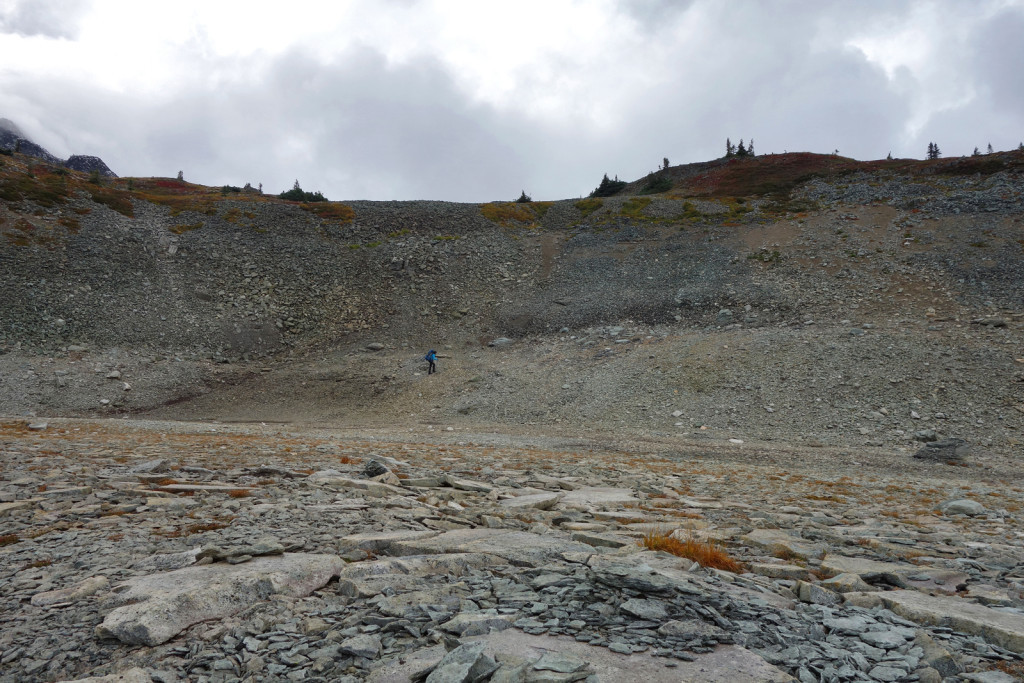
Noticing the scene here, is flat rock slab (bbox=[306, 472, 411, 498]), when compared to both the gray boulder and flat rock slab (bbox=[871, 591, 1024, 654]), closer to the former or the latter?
flat rock slab (bbox=[871, 591, 1024, 654])

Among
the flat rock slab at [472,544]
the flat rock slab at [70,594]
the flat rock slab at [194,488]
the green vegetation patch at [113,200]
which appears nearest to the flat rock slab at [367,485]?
the flat rock slab at [194,488]

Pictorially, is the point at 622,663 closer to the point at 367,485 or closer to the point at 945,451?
the point at 367,485

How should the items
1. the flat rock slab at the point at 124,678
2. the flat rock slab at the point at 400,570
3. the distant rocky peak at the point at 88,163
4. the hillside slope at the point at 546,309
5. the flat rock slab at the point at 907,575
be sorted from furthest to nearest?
the distant rocky peak at the point at 88,163, the hillside slope at the point at 546,309, the flat rock slab at the point at 907,575, the flat rock slab at the point at 400,570, the flat rock slab at the point at 124,678

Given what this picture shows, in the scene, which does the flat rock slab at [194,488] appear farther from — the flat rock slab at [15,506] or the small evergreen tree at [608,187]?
the small evergreen tree at [608,187]

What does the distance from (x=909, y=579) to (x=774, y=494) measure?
5.77m

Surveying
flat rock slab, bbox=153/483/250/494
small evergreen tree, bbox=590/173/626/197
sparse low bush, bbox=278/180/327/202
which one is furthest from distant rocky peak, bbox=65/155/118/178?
flat rock slab, bbox=153/483/250/494

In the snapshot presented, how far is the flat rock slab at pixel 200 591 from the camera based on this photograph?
13.8 feet

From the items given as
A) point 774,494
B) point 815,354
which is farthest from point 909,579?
point 815,354

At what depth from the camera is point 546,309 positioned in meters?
43.6

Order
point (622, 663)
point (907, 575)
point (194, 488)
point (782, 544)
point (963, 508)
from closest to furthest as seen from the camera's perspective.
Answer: point (622, 663), point (907, 575), point (782, 544), point (194, 488), point (963, 508)

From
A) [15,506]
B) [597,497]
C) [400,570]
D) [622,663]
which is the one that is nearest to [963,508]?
[597,497]

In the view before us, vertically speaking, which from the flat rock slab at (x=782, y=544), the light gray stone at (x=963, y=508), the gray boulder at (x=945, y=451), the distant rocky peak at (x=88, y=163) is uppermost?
the distant rocky peak at (x=88, y=163)

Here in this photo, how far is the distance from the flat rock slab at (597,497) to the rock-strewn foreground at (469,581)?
86 mm

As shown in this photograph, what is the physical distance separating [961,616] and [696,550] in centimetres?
240
